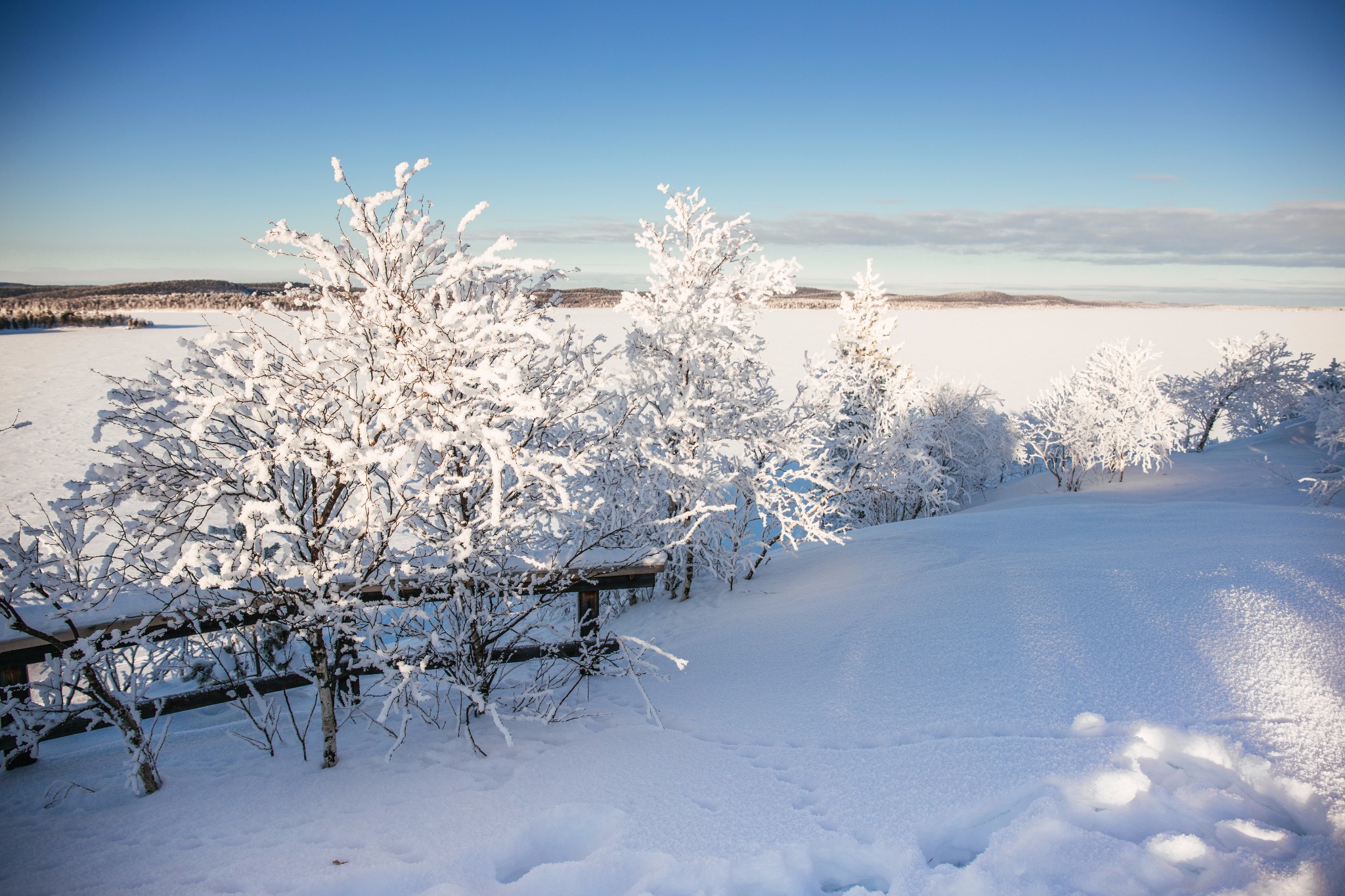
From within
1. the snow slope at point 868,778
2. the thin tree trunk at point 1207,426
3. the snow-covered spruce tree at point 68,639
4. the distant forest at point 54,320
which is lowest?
the thin tree trunk at point 1207,426

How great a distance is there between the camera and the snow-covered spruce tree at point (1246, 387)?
27516 millimetres

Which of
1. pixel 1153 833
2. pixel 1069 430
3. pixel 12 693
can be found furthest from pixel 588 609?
pixel 1069 430

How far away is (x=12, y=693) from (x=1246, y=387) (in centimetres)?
3943

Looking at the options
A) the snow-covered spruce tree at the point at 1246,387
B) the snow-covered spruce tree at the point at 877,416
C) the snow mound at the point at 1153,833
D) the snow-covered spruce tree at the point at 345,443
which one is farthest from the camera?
the snow-covered spruce tree at the point at 1246,387

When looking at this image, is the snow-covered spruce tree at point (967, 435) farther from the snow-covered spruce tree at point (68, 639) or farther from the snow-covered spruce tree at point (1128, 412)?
the snow-covered spruce tree at point (68, 639)

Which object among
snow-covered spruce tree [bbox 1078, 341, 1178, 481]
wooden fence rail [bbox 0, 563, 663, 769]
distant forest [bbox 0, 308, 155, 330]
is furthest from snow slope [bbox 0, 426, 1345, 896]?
distant forest [bbox 0, 308, 155, 330]

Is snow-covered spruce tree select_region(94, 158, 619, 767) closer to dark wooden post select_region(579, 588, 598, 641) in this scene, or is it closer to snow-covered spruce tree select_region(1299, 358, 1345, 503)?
dark wooden post select_region(579, 588, 598, 641)

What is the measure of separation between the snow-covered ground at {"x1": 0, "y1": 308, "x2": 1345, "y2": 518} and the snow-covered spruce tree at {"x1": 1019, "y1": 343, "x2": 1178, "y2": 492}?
5428 millimetres

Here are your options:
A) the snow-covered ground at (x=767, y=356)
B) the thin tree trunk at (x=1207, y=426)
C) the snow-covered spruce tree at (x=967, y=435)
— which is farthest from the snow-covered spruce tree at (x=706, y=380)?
the thin tree trunk at (x=1207, y=426)

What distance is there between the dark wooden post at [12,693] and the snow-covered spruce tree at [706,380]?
5.40 meters

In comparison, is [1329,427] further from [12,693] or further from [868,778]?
[12,693]

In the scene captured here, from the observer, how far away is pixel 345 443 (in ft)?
10.2

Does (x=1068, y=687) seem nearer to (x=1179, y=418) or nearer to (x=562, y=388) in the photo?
(x=562, y=388)

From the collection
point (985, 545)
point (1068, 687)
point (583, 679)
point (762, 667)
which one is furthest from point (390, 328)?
point (985, 545)
